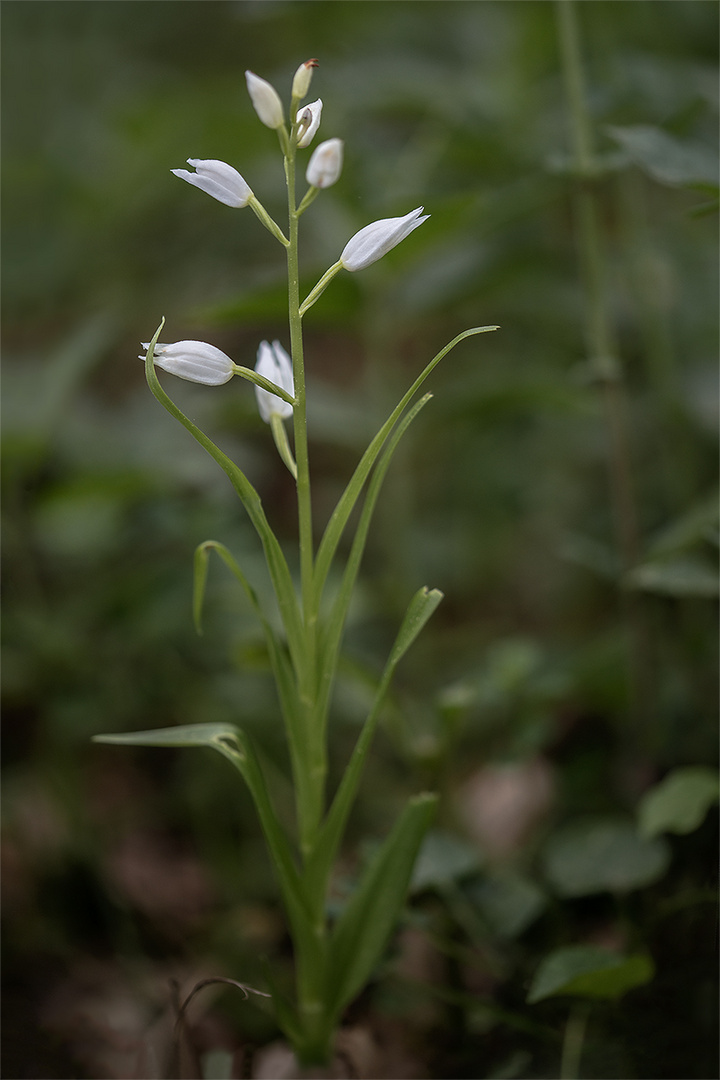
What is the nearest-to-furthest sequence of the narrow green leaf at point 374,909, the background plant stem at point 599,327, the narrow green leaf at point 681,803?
the narrow green leaf at point 374,909 < the narrow green leaf at point 681,803 < the background plant stem at point 599,327

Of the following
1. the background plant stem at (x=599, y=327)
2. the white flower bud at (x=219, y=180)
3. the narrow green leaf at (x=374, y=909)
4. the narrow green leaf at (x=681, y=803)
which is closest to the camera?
the white flower bud at (x=219, y=180)

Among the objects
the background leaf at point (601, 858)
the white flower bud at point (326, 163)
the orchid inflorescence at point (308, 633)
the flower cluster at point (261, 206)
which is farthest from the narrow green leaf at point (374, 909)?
the white flower bud at point (326, 163)

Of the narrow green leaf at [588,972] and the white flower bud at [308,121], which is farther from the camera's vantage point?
the narrow green leaf at [588,972]

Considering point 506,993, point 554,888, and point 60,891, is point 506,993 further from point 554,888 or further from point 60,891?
point 60,891

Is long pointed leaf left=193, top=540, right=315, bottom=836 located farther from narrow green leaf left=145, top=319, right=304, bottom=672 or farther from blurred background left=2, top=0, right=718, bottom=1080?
blurred background left=2, top=0, right=718, bottom=1080

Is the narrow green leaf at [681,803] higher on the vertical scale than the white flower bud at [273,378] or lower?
lower

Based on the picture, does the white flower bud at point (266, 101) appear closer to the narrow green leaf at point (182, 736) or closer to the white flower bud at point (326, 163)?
the white flower bud at point (326, 163)

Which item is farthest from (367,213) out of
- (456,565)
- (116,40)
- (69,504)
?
(116,40)

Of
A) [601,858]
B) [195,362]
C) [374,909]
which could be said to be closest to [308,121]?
[195,362]
